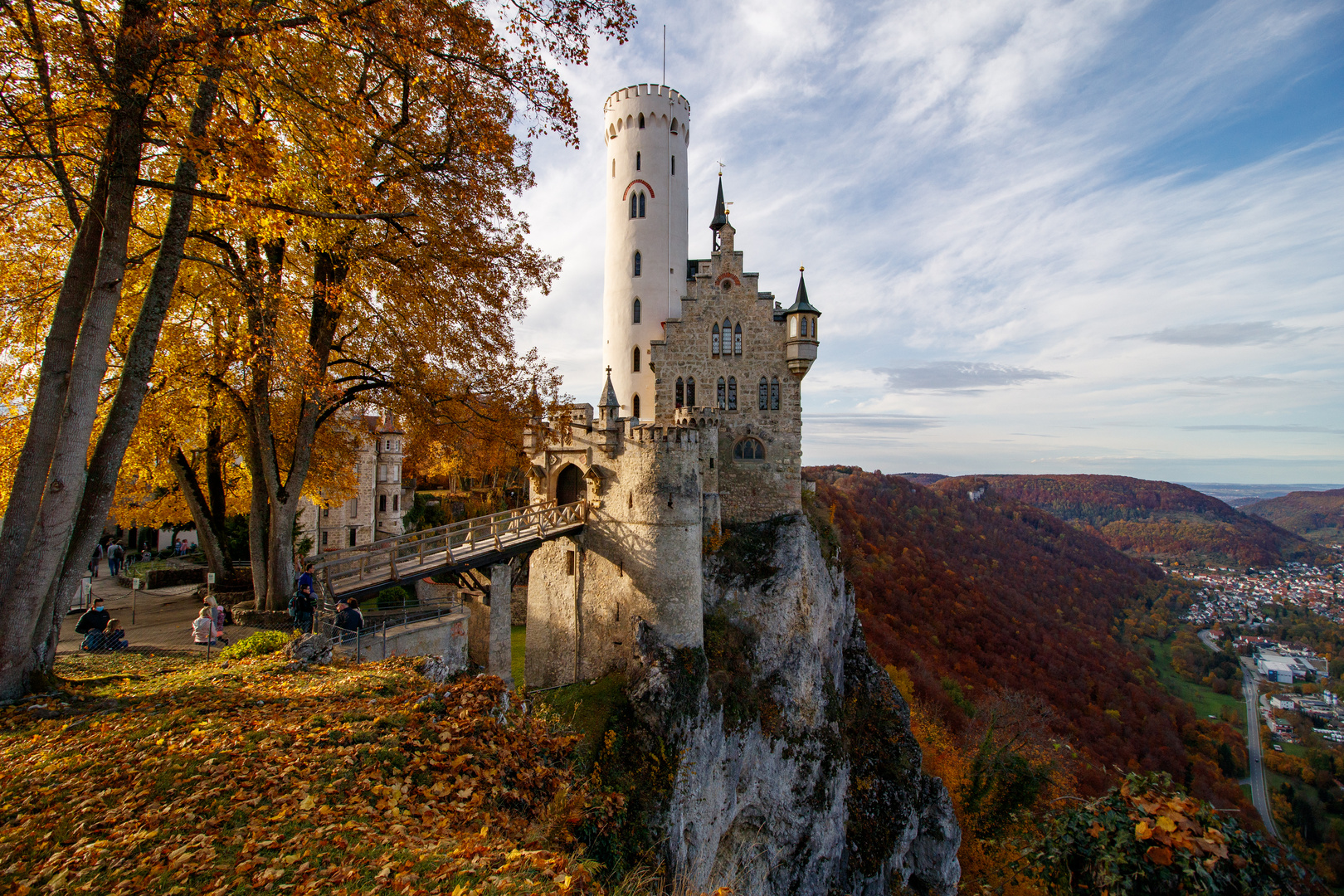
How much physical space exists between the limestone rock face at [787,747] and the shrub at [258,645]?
10.6m

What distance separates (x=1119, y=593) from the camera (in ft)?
325

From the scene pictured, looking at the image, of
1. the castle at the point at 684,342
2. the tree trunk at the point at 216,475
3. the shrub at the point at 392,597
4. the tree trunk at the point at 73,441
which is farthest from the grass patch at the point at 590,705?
the tree trunk at the point at 73,441

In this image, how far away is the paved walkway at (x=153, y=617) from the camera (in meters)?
13.3

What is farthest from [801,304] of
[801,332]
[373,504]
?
[373,504]

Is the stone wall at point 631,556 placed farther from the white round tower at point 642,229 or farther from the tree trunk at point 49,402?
the tree trunk at point 49,402

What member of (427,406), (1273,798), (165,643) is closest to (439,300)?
(427,406)

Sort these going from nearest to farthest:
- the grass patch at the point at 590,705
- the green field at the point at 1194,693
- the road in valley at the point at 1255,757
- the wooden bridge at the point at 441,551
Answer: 1. the wooden bridge at the point at 441,551
2. the grass patch at the point at 590,705
3. the road in valley at the point at 1255,757
4. the green field at the point at 1194,693

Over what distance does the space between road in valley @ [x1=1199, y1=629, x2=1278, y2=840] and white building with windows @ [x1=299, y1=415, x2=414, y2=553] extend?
79.3 m

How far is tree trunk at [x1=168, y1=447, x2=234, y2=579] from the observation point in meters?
14.7

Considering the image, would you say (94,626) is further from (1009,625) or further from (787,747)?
(1009,625)

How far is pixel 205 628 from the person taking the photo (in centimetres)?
1276

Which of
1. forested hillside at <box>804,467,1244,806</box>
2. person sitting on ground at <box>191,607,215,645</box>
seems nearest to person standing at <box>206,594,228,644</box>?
person sitting on ground at <box>191,607,215,645</box>

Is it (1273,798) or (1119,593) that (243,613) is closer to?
(1273,798)

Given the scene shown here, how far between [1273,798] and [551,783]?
307ft
